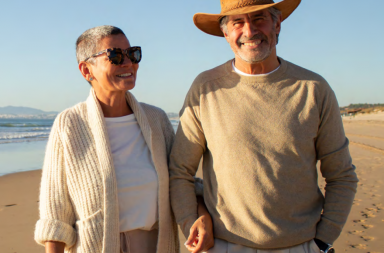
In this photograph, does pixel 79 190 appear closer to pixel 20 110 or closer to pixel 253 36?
pixel 253 36

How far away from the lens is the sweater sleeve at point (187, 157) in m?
2.22

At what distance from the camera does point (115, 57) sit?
2156mm

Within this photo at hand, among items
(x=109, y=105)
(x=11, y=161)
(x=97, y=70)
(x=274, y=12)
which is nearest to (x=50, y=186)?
(x=109, y=105)

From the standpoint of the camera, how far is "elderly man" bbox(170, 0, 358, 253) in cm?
201

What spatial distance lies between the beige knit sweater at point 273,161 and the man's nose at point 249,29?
0.26m

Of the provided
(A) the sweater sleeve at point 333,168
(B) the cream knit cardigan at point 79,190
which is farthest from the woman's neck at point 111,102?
(A) the sweater sleeve at point 333,168

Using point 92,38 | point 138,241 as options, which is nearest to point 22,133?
point 92,38

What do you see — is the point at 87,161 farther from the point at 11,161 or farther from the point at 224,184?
the point at 11,161

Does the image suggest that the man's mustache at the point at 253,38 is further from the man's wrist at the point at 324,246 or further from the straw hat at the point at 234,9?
the man's wrist at the point at 324,246

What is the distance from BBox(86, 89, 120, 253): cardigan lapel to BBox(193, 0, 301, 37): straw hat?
0.95 m

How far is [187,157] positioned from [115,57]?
765 mm

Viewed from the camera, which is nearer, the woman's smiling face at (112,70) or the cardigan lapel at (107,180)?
the cardigan lapel at (107,180)

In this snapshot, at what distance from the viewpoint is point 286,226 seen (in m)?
2.00

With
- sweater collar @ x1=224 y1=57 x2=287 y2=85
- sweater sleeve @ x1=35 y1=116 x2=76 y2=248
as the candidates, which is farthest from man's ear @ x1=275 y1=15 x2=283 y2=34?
sweater sleeve @ x1=35 y1=116 x2=76 y2=248
